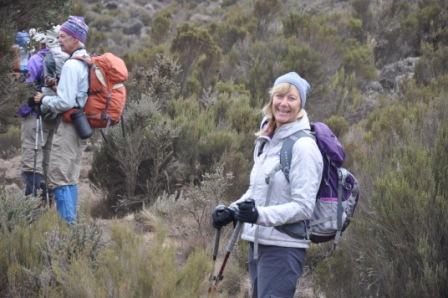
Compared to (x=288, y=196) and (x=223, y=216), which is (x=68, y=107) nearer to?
(x=223, y=216)

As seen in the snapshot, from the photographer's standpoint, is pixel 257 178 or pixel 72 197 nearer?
pixel 257 178

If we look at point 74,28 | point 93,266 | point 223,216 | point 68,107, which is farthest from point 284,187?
point 74,28

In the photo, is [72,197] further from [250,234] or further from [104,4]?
[104,4]

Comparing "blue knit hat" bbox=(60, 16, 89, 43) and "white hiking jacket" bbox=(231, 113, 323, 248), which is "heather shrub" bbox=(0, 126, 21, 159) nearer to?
"blue knit hat" bbox=(60, 16, 89, 43)

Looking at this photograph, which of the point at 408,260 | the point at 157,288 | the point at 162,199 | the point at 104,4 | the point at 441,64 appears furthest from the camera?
the point at 104,4

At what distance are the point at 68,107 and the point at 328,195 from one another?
244 centimetres

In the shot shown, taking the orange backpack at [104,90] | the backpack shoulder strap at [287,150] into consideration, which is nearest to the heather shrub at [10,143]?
the orange backpack at [104,90]

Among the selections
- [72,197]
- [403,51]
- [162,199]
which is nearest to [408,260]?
[72,197]

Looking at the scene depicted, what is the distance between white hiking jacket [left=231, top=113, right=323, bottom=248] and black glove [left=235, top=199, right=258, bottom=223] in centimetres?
3

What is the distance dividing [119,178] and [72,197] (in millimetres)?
1793

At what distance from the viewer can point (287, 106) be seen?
10.6 ft

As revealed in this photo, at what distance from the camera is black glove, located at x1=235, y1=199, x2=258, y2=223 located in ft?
9.62

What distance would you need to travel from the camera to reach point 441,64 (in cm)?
1159

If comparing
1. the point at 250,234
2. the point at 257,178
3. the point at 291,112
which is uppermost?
the point at 291,112
